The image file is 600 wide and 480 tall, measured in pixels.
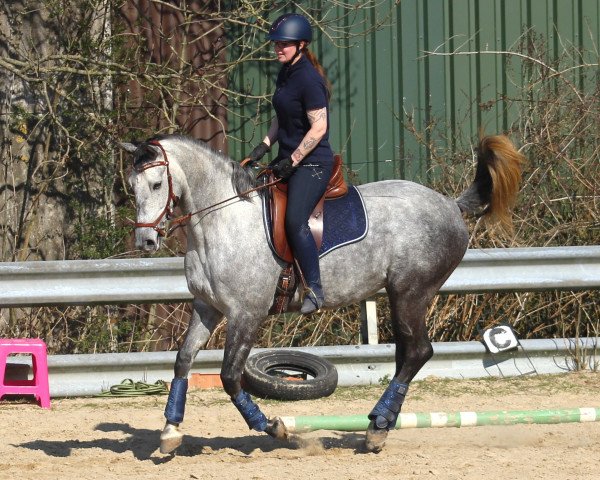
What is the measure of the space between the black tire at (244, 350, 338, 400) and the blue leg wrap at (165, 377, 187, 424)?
165cm

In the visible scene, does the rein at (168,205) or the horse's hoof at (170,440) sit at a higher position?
the rein at (168,205)

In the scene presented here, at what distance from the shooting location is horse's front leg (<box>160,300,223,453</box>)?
6.46 m

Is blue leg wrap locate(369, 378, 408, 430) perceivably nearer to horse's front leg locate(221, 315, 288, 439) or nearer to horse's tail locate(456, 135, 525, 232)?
horse's front leg locate(221, 315, 288, 439)

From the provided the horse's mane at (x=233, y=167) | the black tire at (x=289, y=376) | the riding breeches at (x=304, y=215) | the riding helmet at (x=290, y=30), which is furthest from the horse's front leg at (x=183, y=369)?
the riding helmet at (x=290, y=30)

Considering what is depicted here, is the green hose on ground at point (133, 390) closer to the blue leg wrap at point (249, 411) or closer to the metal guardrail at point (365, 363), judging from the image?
the metal guardrail at point (365, 363)

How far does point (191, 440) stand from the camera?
23.4 feet

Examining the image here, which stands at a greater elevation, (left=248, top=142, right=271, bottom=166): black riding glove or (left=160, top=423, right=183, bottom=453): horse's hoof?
(left=248, top=142, right=271, bottom=166): black riding glove

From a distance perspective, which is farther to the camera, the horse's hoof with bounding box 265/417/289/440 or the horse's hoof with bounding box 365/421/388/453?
the horse's hoof with bounding box 365/421/388/453

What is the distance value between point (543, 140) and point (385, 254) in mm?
4094

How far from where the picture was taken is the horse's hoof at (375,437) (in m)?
6.73

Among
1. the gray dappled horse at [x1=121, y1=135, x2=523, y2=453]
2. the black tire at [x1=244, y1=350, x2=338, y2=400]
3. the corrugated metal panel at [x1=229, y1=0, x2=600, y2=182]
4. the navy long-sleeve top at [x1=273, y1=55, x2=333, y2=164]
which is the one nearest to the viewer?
the gray dappled horse at [x1=121, y1=135, x2=523, y2=453]

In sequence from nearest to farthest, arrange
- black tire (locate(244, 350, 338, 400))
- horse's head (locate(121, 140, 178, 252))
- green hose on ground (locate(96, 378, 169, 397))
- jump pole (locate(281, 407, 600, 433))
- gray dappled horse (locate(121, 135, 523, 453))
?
1. horse's head (locate(121, 140, 178, 252))
2. gray dappled horse (locate(121, 135, 523, 453))
3. jump pole (locate(281, 407, 600, 433))
4. black tire (locate(244, 350, 338, 400))
5. green hose on ground (locate(96, 378, 169, 397))

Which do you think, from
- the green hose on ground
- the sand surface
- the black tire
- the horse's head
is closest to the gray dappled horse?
the horse's head

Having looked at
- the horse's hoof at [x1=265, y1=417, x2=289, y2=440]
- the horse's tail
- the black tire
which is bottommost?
the black tire
